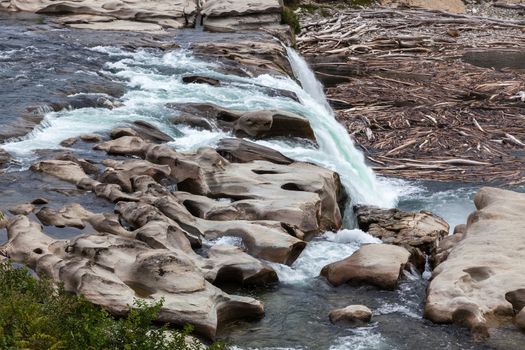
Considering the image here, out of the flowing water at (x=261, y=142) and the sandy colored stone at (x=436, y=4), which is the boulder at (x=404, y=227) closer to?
the flowing water at (x=261, y=142)

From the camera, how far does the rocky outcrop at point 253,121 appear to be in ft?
59.8

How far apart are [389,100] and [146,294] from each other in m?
18.0

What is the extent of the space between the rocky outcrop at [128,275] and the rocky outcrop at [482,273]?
2572 millimetres

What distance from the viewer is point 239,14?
3072 cm

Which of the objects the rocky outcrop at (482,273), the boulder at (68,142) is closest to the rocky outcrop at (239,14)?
the boulder at (68,142)

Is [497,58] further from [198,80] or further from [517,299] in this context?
[517,299]

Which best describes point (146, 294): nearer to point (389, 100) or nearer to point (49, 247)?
point (49, 247)

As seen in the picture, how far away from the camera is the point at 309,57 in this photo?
34125mm

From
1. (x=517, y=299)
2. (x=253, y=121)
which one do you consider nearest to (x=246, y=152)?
(x=253, y=121)

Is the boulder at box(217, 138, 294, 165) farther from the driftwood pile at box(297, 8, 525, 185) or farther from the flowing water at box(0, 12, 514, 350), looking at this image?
the driftwood pile at box(297, 8, 525, 185)

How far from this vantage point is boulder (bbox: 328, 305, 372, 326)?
10.7 metres

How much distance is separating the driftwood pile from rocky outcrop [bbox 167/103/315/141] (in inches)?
113

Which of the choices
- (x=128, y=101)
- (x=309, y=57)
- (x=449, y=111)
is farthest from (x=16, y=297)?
(x=309, y=57)

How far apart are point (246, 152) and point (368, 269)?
494cm
